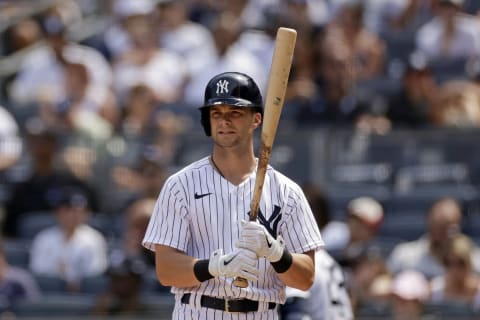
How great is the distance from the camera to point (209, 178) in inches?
203

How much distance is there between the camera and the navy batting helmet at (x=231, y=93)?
5.02 metres

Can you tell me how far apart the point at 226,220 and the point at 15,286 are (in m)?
4.58

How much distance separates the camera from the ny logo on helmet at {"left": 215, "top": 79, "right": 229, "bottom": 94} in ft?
16.5

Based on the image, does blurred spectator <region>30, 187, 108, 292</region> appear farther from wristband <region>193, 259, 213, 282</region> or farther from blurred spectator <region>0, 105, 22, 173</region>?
wristband <region>193, 259, 213, 282</region>

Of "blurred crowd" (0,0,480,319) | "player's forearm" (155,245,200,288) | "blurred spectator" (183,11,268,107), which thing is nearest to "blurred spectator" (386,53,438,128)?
"blurred crowd" (0,0,480,319)

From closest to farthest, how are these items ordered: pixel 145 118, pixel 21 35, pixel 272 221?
pixel 272 221, pixel 145 118, pixel 21 35

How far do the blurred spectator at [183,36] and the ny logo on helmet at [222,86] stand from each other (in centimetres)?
728

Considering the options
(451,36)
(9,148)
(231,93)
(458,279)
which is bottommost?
(458,279)

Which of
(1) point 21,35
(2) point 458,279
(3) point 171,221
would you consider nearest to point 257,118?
(3) point 171,221

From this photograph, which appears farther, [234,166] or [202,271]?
[234,166]

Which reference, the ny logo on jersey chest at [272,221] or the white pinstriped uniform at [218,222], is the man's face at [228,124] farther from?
the ny logo on jersey chest at [272,221]

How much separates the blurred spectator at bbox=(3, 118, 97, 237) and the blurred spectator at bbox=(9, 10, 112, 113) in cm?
99

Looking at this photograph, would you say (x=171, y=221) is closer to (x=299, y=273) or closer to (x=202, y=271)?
(x=202, y=271)

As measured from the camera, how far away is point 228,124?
199 inches
